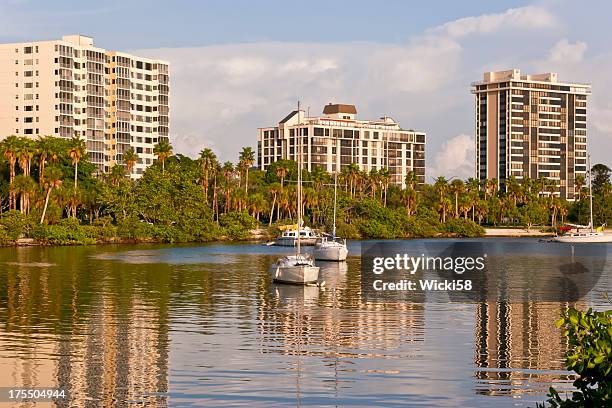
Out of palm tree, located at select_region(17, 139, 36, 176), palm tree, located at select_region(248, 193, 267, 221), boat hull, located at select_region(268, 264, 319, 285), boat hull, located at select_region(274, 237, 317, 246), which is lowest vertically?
boat hull, located at select_region(268, 264, 319, 285)

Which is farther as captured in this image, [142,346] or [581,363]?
[142,346]

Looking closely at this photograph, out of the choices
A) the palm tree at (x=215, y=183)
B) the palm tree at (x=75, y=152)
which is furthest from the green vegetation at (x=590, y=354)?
the palm tree at (x=215, y=183)

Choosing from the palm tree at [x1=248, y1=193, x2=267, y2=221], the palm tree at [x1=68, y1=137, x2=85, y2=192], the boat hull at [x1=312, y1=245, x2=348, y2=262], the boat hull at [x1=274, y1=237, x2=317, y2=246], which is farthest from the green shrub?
the boat hull at [x1=312, y1=245, x2=348, y2=262]

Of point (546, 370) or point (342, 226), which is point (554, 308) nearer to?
point (546, 370)

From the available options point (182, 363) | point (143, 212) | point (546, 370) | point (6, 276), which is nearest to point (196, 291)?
point (6, 276)

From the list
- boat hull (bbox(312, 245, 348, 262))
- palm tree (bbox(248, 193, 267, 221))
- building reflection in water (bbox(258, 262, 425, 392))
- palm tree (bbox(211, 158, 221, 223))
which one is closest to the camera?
building reflection in water (bbox(258, 262, 425, 392))

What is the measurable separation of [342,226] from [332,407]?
16267 centimetres

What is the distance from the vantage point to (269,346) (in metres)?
44.8

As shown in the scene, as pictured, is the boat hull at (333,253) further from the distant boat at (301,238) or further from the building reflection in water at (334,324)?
the distant boat at (301,238)

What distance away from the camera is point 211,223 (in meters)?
175

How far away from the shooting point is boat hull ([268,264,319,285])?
2963 inches

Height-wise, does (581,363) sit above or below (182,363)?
above

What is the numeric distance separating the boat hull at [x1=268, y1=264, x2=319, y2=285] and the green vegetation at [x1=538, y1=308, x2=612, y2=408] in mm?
56481

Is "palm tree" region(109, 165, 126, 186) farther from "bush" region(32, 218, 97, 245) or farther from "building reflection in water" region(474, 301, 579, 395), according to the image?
"building reflection in water" region(474, 301, 579, 395)
